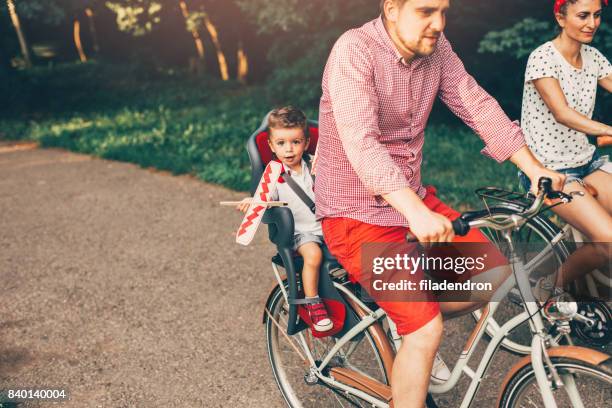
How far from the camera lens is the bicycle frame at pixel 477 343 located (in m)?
2.21

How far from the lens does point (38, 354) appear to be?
4.16 metres

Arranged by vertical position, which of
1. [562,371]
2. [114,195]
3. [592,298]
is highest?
[562,371]

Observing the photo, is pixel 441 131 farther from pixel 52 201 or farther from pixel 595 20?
pixel 595 20

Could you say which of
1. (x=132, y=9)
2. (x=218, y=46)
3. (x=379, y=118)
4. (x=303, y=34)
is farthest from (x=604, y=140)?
(x=218, y=46)

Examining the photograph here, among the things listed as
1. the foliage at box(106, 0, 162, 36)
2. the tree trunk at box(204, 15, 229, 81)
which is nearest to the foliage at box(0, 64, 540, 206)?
the tree trunk at box(204, 15, 229, 81)

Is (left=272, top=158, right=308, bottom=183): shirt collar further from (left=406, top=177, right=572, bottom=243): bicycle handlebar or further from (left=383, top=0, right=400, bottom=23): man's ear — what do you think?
(left=406, top=177, right=572, bottom=243): bicycle handlebar

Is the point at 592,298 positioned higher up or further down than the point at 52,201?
higher up

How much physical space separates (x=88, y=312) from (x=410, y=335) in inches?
121

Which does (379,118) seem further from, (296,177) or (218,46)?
(218,46)

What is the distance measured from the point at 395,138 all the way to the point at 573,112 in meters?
1.31

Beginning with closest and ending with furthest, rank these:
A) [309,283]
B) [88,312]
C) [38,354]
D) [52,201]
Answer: [309,283] → [38,354] → [88,312] → [52,201]

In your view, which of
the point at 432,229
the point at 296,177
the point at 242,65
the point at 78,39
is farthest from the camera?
the point at 78,39

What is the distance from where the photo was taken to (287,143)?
10.4ft

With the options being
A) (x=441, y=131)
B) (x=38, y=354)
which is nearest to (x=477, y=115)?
(x=38, y=354)
